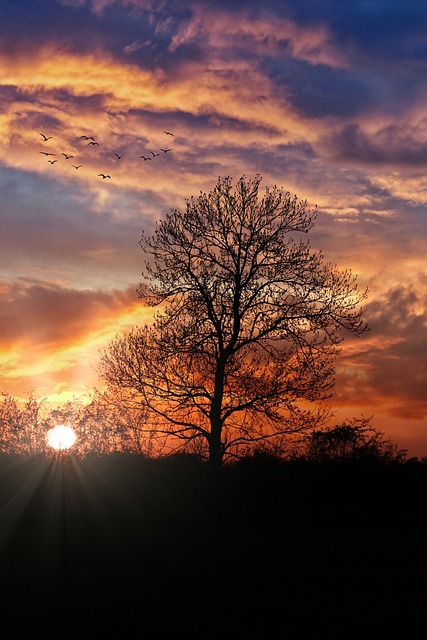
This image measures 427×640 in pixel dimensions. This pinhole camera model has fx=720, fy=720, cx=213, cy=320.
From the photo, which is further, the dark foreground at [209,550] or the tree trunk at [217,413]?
the tree trunk at [217,413]

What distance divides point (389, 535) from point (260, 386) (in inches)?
325

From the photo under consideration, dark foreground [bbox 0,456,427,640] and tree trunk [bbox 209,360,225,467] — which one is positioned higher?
tree trunk [bbox 209,360,225,467]

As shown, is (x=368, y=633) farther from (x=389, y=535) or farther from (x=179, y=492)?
(x=179, y=492)

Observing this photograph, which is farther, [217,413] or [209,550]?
[217,413]

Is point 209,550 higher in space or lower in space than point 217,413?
lower

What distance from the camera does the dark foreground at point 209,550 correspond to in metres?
10.8

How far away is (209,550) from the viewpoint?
54.7ft

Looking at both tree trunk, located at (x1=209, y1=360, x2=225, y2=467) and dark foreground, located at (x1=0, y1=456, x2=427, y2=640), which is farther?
tree trunk, located at (x1=209, y1=360, x2=225, y2=467)

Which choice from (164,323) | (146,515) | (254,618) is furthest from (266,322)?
(254,618)

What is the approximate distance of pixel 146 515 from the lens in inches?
831

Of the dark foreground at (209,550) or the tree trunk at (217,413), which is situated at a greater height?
the tree trunk at (217,413)

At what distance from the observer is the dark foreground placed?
35.3 ft

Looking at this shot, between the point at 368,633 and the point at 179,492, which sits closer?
the point at 368,633

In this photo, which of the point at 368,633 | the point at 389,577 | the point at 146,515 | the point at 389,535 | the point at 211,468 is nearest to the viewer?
the point at 368,633
